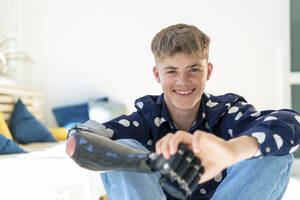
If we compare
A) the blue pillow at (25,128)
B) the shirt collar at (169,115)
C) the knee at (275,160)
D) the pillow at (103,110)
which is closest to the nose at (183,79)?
the shirt collar at (169,115)

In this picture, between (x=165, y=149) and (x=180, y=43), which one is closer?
(x=165, y=149)

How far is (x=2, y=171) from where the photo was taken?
1.64 metres

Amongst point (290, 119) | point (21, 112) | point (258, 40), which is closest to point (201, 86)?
point (290, 119)

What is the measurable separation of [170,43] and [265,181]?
1.79 feet

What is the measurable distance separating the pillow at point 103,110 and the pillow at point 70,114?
0.11 m

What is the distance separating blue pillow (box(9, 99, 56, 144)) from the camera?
3.01 metres

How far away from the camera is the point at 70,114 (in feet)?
11.8

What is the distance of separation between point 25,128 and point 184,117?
205 centimetres

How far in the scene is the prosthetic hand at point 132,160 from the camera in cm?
78

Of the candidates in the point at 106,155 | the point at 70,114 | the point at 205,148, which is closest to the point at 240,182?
the point at 205,148

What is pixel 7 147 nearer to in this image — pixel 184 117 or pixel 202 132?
pixel 184 117

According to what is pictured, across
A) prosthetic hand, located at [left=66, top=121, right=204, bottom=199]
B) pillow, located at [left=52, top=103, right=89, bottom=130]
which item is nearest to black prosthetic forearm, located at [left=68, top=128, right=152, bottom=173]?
prosthetic hand, located at [left=66, top=121, right=204, bottom=199]

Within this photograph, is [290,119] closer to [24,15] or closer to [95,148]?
[95,148]

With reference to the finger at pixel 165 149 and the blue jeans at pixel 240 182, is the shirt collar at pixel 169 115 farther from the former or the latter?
the finger at pixel 165 149
